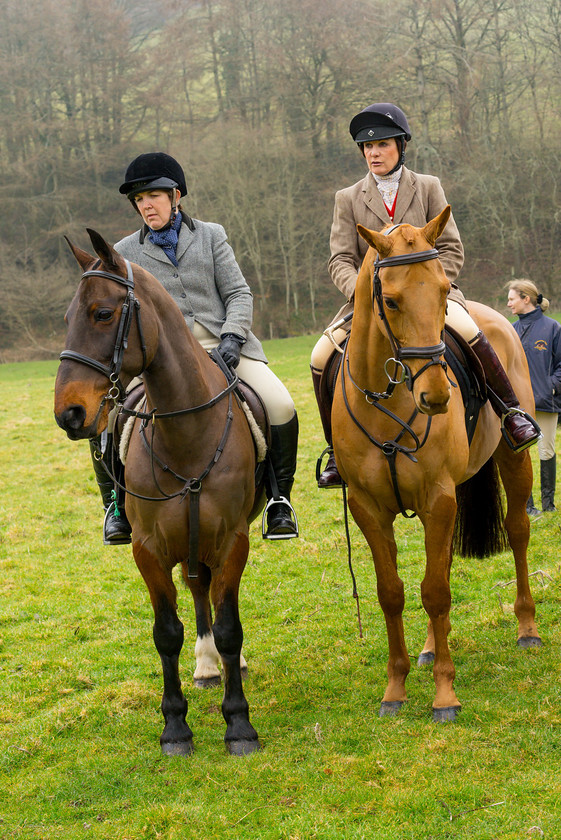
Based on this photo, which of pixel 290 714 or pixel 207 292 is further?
pixel 207 292

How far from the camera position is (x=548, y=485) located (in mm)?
10125

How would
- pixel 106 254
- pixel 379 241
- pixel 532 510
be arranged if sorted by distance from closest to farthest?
pixel 106 254
pixel 379 241
pixel 532 510

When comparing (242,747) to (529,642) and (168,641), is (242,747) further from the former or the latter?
(529,642)

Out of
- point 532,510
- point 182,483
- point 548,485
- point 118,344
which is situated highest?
point 118,344

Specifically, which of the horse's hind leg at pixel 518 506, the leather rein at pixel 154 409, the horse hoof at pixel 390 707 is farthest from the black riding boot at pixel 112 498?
the horse's hind leg at pixel 518 506

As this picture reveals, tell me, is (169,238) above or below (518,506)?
above

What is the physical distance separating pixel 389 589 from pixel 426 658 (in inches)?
43.6

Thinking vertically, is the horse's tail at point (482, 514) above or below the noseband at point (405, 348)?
below

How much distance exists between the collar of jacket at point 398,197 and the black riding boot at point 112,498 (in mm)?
2513

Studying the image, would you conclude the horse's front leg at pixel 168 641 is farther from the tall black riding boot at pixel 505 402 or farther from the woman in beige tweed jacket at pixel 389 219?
the tall black riding boot at pixel 505 402

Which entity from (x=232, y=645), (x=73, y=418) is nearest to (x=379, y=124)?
(x=73, y=418)

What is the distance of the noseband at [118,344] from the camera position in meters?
4.04

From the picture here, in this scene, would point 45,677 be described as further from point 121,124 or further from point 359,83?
point 121,124

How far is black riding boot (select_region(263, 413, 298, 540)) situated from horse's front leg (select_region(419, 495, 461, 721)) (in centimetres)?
110
